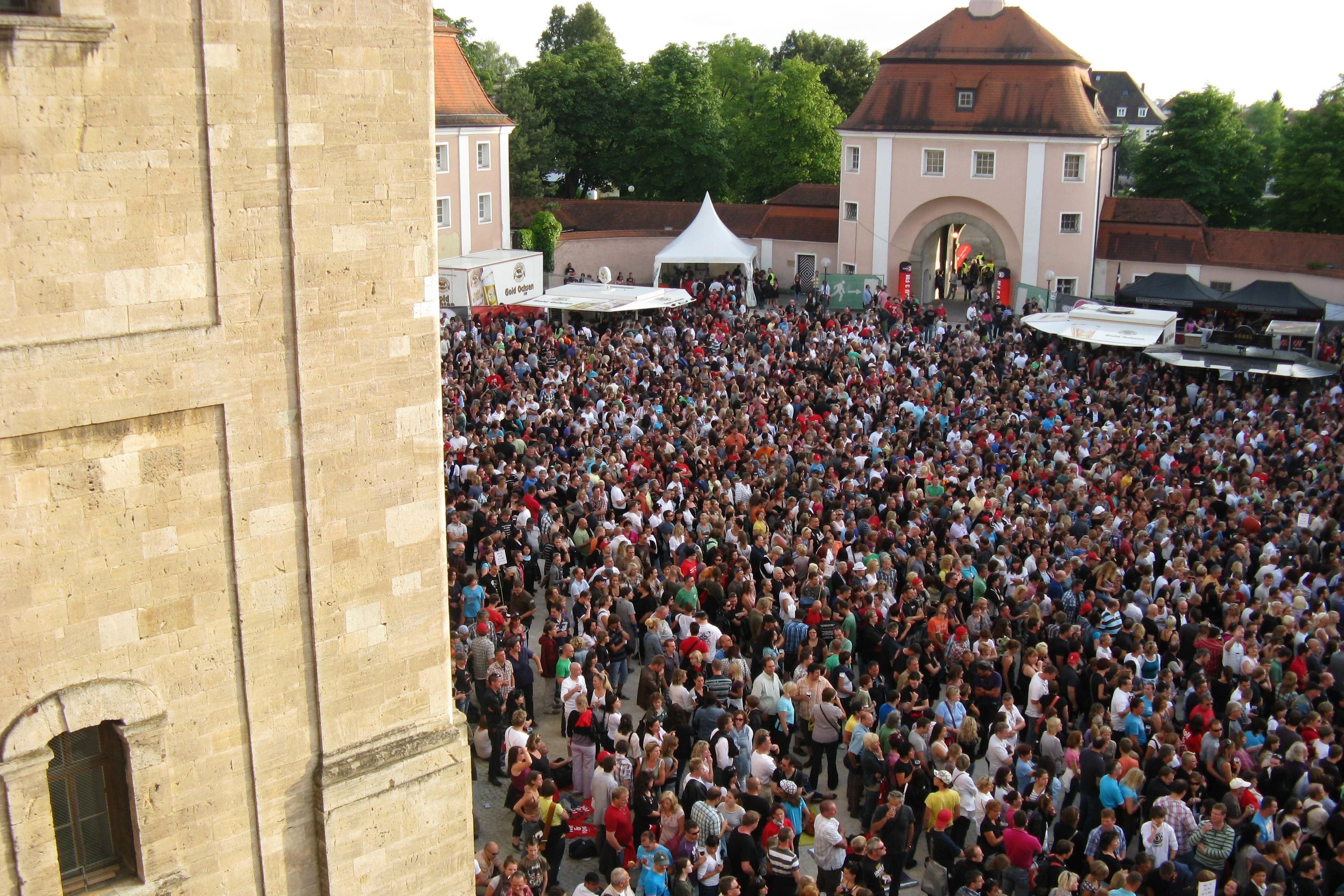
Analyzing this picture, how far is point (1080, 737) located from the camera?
36.6ft

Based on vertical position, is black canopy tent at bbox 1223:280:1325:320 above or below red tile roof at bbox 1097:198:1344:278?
below

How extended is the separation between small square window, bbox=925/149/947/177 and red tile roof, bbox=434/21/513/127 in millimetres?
12904

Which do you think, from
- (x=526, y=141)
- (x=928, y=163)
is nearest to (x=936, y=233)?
(x=928, y=163)

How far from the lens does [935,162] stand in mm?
39469

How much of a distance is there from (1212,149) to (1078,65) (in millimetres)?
10323

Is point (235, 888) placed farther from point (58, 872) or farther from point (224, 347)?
point (224, 347)

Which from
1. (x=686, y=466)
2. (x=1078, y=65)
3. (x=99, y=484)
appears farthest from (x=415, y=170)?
(x=1078, y=65)

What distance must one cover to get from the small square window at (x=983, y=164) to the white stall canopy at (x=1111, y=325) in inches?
411

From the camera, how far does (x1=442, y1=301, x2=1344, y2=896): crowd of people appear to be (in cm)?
1038

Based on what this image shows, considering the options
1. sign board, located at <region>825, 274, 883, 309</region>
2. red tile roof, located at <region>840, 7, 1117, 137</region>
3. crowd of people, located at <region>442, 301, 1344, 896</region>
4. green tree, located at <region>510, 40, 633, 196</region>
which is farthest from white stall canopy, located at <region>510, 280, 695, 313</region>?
green tree, located at <region>510, 40, 633, 196</region>

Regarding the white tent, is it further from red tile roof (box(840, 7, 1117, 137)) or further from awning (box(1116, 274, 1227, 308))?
awning (box(1116, 274, 1227, 308))

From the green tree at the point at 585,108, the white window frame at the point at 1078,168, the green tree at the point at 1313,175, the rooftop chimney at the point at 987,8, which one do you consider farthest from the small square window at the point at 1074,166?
the green tree at the point at 585,108

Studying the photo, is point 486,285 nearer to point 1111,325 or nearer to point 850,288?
point 850,288

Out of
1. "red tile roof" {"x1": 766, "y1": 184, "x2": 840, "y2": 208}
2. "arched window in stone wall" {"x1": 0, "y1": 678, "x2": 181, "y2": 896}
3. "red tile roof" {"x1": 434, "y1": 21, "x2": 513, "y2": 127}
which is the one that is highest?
"red tile roof" {"x1": 434, "y1": 21, "x2": 513, "y2": 127}
